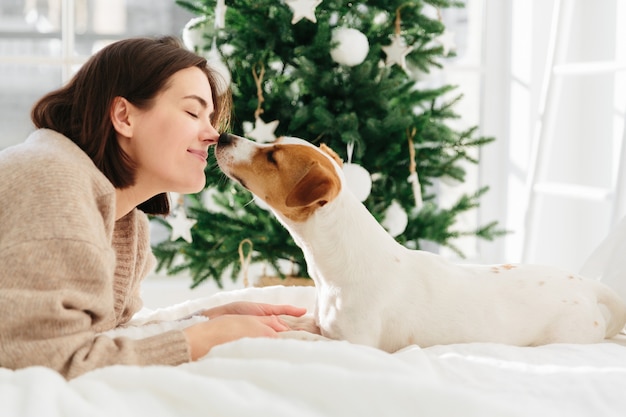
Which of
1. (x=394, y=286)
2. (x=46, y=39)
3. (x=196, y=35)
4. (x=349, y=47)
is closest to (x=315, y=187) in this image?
(x=394, y=286)

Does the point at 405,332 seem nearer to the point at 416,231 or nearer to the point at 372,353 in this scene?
the point at 372,353

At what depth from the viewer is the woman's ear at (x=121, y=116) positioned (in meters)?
1.60

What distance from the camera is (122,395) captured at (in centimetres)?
104

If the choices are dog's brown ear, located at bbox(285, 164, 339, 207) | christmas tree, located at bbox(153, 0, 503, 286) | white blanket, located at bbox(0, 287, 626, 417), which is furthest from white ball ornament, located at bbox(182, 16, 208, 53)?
Answer: white blanket, located at bbox(0, 287, 626, 417)

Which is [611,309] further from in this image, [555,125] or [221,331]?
[555,125]


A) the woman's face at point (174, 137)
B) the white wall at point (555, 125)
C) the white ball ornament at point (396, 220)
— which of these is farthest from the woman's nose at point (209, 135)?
the white wall at point (555, 125)

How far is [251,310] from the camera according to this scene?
1.71 meters

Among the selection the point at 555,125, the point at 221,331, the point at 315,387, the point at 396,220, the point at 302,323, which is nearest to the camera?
the point at 315,387

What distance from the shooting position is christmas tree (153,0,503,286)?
A: 2.62m

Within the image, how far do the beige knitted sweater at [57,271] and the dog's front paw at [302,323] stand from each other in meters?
0.40

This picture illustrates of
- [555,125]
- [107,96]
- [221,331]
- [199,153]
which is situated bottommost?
[221,331]

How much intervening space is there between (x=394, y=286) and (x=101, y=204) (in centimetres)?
59

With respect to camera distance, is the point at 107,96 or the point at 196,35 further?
the point at 196,35

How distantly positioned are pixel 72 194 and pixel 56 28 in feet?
8.54
